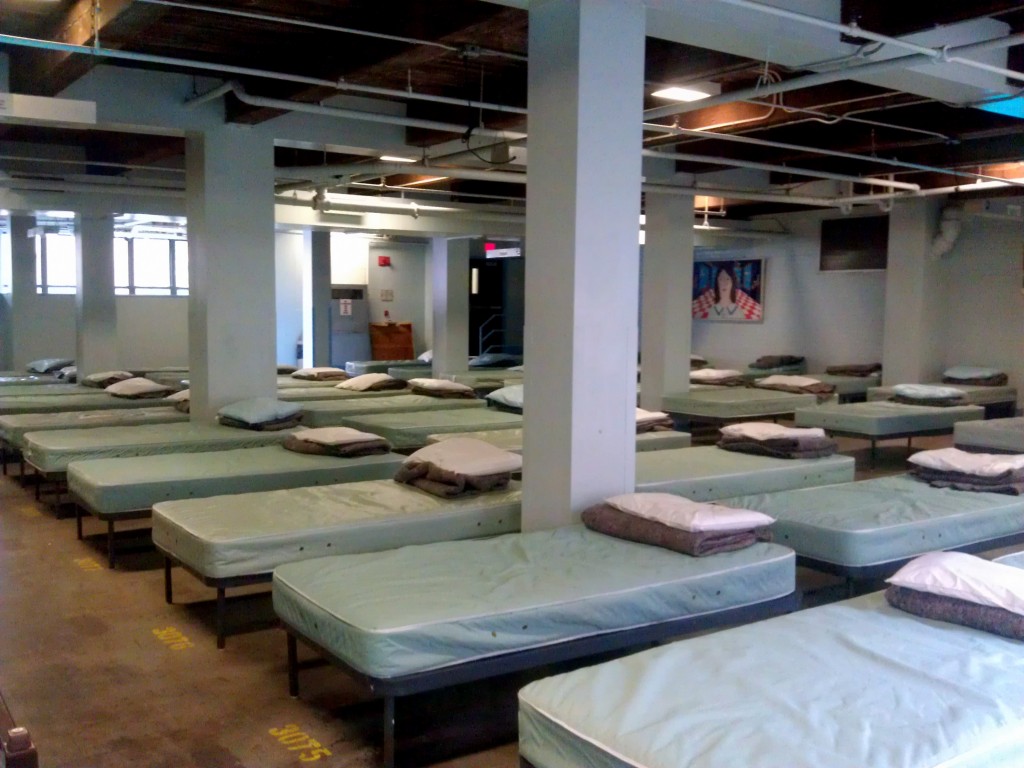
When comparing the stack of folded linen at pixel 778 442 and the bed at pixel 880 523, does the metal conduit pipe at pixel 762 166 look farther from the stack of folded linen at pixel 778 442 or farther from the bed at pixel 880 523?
the bed at pixel 880 523

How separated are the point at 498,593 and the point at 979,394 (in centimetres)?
912

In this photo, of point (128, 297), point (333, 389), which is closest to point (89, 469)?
point (333, 389)

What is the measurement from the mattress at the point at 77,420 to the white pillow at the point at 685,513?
Result: 5026 mm

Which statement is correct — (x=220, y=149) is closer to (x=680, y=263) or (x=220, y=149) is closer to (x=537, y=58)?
(x=537, y=58)

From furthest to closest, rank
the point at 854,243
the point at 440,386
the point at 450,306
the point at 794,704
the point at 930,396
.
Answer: the point at 450,306 < the point at 854,243 < the point at 440,386 < the point at 930,396 < the point at 794,704

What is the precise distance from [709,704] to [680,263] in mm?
8161

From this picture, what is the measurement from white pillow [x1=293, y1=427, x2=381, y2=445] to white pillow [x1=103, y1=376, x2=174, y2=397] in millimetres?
3788

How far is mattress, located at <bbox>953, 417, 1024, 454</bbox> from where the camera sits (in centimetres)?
794

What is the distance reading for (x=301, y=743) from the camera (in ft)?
11.1

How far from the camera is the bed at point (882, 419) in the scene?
29.0 feet

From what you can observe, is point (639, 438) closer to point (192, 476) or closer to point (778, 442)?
point (778, 442)

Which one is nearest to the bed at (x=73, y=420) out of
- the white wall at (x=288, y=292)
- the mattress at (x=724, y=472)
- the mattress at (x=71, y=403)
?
the mattress at (x=71, y=403)

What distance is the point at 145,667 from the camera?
4105 mm

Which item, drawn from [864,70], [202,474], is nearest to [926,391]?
[864,70]
